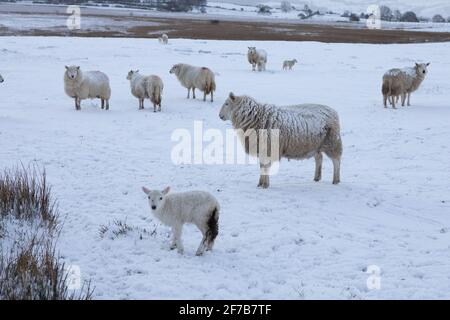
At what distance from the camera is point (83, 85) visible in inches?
677

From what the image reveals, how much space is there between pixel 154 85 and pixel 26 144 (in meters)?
6.19

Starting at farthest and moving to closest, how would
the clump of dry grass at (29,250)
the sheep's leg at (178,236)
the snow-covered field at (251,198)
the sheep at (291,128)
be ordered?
the sheep at (291,128) < the sheep's leg at (178,236) < the snow-covered field at (251,198) < the clump of dry grass at (29,250)

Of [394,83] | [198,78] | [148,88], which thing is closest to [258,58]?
[198,78]

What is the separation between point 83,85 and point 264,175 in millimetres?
9753

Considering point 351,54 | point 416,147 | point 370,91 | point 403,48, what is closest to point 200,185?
point 416,147

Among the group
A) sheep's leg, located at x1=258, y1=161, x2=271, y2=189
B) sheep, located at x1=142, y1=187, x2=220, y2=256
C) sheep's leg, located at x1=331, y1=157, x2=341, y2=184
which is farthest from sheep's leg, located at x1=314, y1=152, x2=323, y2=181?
sheep, located at x1=142, y1=187, x2=220, y2=256

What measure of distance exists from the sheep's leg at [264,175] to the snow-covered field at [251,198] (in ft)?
0.61

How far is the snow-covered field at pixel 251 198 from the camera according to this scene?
6027mm

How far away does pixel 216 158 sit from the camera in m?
12.3

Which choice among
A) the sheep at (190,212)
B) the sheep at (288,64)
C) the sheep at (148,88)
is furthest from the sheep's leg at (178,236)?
the sheep at (288,64)

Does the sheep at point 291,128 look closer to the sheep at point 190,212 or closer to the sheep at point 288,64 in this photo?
the sheep at point 190,212

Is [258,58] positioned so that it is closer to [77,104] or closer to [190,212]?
[77,104]

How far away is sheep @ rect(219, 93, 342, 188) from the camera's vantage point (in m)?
9.73
